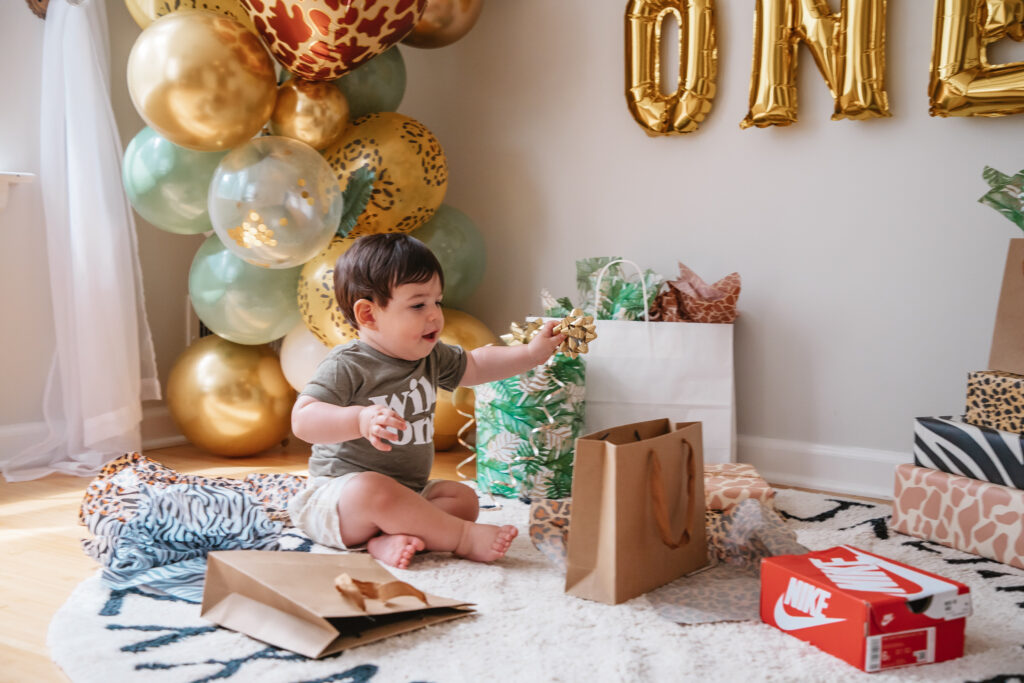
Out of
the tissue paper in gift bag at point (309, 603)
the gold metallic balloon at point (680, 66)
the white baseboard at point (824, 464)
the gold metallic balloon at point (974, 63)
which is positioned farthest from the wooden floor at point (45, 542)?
the gold metallic balloon at point (974, 63)

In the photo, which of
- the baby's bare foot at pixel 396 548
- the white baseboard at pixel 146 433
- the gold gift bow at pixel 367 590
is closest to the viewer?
the gold gift bow at pixel 367 590

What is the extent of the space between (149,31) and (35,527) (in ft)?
3.53

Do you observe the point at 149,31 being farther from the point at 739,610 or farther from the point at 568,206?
the point at 739,610

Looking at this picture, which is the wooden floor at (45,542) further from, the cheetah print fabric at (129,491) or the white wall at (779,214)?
the white wall at (779,214)

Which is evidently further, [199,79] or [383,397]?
[199,79]

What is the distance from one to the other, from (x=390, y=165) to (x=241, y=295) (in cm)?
49

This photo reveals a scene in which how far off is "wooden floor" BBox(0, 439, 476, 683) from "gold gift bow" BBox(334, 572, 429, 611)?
1.15 feet

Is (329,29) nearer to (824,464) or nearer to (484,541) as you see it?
(484,541)

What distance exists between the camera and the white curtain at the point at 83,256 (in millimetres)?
2223

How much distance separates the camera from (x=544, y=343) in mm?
1691

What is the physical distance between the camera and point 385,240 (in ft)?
5.18

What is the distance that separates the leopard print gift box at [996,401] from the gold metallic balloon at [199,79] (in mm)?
1595

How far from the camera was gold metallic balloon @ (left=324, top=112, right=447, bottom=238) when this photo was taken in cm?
219

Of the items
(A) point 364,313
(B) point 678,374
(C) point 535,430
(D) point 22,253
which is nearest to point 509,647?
(A) point 364,313
